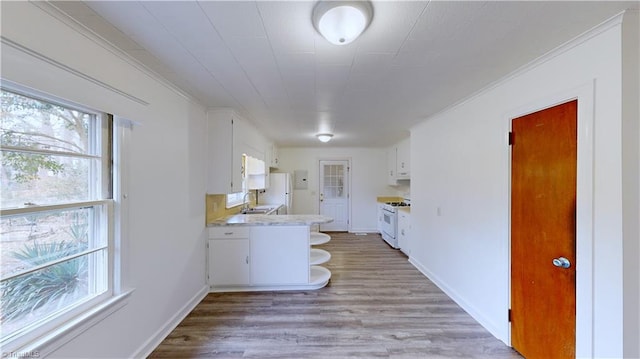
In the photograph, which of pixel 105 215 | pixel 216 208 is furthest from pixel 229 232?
pixel 105 215

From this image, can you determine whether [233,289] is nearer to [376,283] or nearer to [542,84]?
[376,283]

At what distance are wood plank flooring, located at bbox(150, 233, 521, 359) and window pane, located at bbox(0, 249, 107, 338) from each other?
0.86 m

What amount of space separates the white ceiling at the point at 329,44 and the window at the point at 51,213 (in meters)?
0.59

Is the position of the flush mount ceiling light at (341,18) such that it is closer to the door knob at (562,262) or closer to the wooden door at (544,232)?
the wooden door at (544,232)

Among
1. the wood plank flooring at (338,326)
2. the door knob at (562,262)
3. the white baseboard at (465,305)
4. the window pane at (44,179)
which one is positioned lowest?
the wood plank flooring at (338,326)

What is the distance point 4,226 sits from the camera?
1.14 metres

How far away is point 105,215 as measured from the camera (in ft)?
5.39

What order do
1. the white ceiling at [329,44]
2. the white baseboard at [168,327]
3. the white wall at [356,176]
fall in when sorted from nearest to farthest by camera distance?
the white ceiling at [329,44]
the white baseboard at [168,327]
the white wall at [356,176]

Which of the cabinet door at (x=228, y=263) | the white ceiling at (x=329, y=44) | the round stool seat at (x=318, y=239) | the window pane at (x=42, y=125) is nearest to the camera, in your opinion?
the window pane at (x=42, y=125)

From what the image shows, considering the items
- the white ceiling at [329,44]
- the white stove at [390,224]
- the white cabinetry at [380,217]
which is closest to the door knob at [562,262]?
the white ceiling at [329,44]

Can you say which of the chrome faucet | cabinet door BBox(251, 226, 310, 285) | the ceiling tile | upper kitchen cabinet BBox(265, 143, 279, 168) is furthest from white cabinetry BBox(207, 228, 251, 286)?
the ceiling tile

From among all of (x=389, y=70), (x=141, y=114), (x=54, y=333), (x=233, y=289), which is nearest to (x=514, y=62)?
(x=389, y=70)

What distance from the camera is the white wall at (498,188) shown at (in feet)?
4.46

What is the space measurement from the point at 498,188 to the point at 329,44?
192 cm
